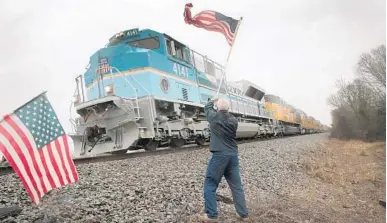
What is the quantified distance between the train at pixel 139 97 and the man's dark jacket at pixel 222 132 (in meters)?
4.84

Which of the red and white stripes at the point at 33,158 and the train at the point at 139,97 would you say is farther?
the train at the point at 139,97

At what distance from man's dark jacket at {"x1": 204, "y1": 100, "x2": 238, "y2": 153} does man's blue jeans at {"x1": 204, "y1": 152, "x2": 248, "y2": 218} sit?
74mm

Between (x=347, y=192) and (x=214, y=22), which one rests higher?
(x=214, y=22)

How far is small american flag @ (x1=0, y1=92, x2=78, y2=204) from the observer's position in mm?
3838

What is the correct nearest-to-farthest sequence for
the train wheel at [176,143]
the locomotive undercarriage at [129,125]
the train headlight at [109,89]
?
1. the locomotive undercarriage at [129,125]
2. the train headlight at [109,89]
3. the train wheel at [176,143]

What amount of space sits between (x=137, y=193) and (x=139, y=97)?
5.07 meters

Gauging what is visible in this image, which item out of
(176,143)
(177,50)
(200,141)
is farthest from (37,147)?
(200,141)

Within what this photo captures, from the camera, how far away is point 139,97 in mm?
9969

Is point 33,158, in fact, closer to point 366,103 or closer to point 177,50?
point 177,50

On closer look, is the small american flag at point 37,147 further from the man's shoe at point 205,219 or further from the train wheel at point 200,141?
the train wheel at point 200,141

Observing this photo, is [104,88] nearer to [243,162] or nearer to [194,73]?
[194,73]

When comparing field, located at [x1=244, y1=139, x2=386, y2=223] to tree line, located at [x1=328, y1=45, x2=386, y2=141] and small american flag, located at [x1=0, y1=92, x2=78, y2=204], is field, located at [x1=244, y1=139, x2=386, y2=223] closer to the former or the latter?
small american flag, located at [x1=0, y1=92, x2=78, y2=204]

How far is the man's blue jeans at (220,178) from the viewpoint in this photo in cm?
443

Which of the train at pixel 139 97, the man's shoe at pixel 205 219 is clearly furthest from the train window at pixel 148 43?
the man's shoe at pixel 205 219
